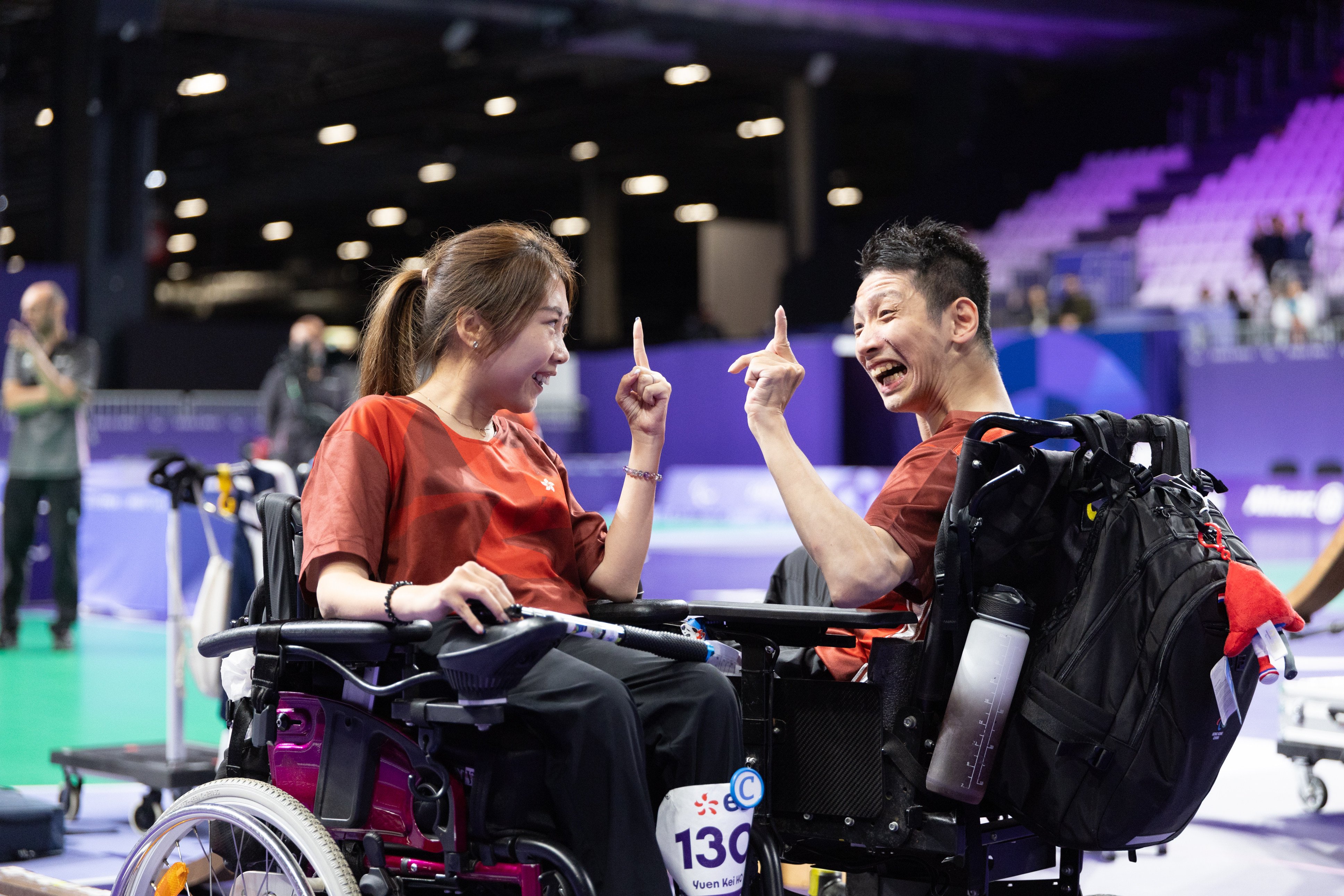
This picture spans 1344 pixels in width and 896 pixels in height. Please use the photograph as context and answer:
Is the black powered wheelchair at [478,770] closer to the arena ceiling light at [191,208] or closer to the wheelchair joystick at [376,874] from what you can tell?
the wheelchair joystick at [376,874]

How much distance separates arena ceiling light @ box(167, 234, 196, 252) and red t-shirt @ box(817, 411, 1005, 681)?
26.6 meters

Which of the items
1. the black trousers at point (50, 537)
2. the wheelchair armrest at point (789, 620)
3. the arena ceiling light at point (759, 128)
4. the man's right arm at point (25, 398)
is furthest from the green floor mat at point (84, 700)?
the arena ceiling light at point (759, 128)

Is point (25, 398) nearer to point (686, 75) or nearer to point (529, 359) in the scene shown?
point (529, 359)

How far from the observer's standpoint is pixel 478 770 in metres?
1.78

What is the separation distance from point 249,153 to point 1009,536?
2249 cm

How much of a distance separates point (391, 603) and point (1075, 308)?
1144 centimetres

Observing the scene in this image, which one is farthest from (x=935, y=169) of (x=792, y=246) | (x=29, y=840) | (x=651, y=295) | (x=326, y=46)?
(x=29, y=840)

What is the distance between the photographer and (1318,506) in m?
8.79

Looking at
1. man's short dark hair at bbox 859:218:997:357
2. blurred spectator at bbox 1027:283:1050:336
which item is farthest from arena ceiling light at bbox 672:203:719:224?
man's short dark hair at bbox 859:218:997:357

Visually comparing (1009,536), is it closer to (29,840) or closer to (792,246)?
(29,840)

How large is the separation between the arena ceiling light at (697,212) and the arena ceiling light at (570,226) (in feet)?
6.04

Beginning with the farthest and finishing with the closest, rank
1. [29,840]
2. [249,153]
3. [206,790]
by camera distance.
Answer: [249,153] < [29,840] < [206,790]

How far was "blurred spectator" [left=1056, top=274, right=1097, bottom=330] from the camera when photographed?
12188mm

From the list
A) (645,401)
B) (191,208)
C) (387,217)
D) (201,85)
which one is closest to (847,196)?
(387,217)
